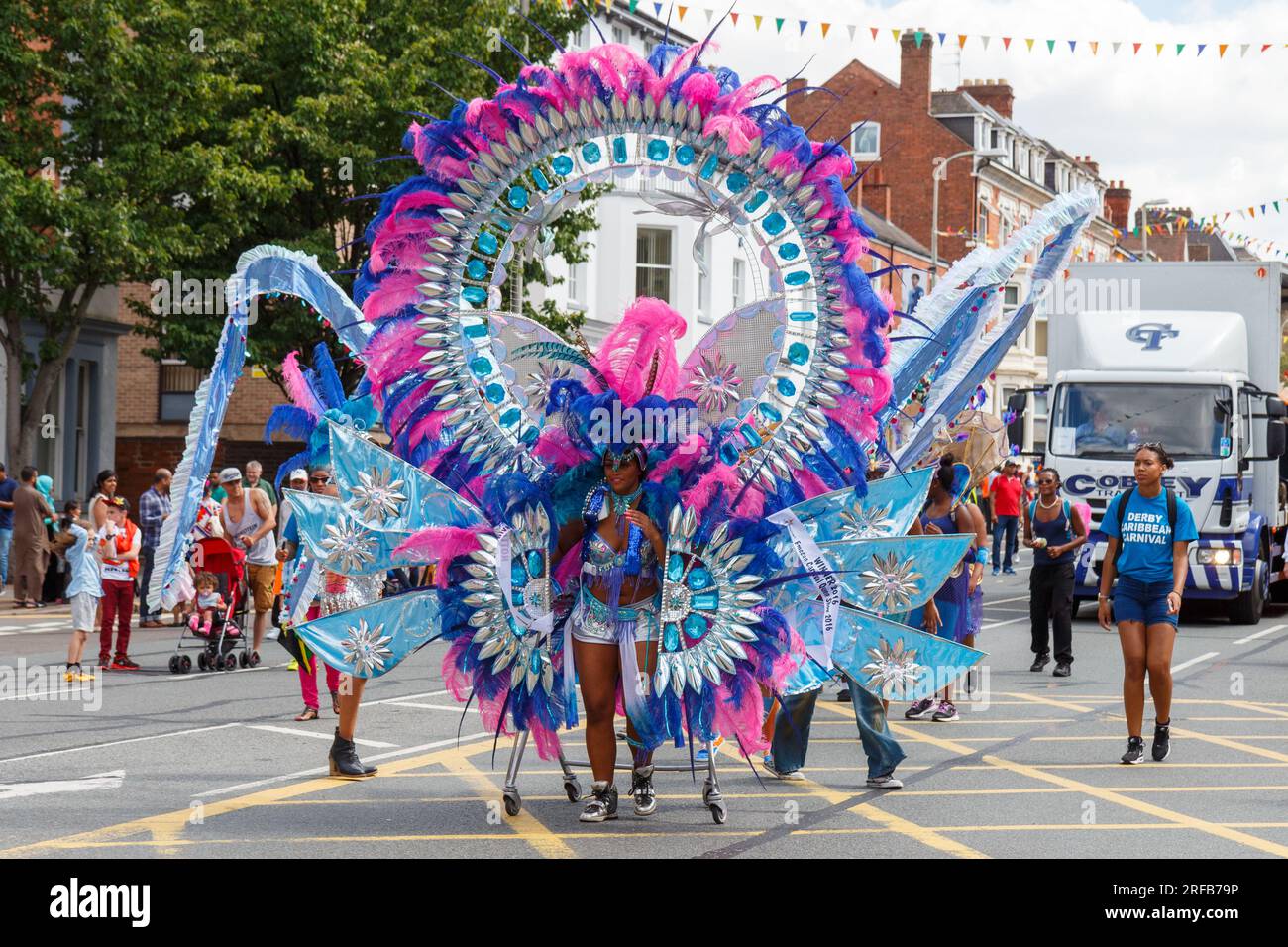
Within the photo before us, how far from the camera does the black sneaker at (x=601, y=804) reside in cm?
784

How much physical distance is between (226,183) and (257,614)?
8.01 meters

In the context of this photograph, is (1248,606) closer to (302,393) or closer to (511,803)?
(302,393)

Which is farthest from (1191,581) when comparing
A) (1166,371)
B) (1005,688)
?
(1005,688)

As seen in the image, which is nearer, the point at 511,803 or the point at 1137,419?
the point at 511,803

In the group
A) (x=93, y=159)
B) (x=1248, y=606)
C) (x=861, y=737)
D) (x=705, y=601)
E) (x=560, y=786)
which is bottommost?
(x=560, y=786)

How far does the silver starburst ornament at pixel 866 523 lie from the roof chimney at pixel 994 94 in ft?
200

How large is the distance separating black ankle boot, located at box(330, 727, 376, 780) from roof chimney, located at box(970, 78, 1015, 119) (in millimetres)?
61049

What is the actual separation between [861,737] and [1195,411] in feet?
37.2

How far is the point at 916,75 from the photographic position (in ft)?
200

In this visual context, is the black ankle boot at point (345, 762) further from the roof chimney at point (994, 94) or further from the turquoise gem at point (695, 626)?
the roof chimney at point (994, 94)

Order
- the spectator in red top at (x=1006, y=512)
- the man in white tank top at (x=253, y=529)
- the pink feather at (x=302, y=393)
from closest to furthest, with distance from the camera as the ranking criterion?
the pink feather at (x=302, y=393) < the man in white tank top at (x=253, y=529) < the spectator in red top at (x=1006, y=512)

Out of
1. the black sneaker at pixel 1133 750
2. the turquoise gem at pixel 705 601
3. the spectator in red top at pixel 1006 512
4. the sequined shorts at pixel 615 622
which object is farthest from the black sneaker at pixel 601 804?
the spectator in red top at pixel 1006 512

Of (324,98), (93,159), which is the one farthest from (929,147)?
(93,159)

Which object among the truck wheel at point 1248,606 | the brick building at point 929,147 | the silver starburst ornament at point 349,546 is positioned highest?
the brick building at point 929,147
